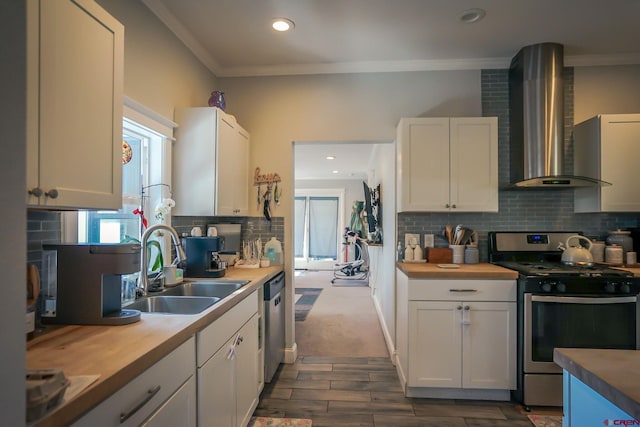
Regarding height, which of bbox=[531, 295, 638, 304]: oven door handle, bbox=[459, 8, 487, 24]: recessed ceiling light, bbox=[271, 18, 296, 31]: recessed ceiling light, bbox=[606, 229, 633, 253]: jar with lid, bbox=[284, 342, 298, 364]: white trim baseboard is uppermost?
bbox=[459, 8, 487, 24]: recessed ceiling light

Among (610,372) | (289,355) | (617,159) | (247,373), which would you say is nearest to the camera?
(610,372)

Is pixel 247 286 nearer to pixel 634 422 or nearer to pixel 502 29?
pixel 634 422

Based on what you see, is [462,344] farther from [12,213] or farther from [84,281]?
[12,213]

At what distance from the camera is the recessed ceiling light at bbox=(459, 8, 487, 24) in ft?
7.48

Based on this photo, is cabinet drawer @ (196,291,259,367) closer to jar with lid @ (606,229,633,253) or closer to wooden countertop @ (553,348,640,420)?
wooden countertop @ (553,348,640,420)

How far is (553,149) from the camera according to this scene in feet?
8.78

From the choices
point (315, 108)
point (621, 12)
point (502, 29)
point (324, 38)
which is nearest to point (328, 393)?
point (315, 108)

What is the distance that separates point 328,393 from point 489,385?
115 cm

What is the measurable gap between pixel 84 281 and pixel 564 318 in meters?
2.76

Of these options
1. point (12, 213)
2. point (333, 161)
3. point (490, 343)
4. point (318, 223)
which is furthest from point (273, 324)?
point (318, 223)

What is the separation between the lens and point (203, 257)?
7.83 feet

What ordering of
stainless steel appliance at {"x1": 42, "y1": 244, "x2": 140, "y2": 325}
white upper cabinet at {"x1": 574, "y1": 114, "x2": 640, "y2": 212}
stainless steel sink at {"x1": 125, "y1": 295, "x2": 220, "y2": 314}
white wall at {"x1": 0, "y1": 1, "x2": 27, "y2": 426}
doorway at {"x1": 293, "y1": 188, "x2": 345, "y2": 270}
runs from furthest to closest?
doorway at {"x1": 293, "y1": 188, "x2": 345, "y2": 270}, white upper cabinet at {"x1": 574, "y1": 114, "x2": 640, "y2": 212}, stainless steel sink at {"x1": 125, "y1": 295, "x2": 220, "y2": 314}, stainless steel appliance at {"x1": 42, "y1": 244, "x2": 140, "y2": 325}, white wall at {"x1": 0, "y1": 1, "x2": 27, "y2": 426}

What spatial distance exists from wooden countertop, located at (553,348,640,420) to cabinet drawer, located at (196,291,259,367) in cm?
127

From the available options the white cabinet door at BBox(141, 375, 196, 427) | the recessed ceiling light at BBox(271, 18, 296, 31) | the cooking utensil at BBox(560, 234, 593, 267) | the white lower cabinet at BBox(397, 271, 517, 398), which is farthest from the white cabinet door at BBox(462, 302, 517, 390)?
the recessed ceiling light at BBox(271, 18, 296, 31)
